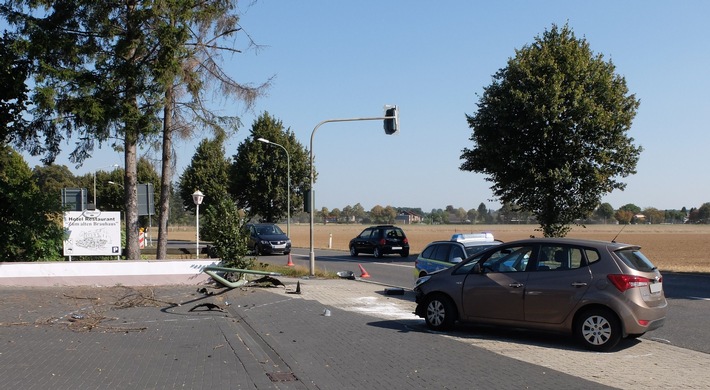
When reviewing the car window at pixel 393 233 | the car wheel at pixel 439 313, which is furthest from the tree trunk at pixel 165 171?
the car window at pixel 393 233

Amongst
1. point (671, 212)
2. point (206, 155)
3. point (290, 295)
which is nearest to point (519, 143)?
point (290, 295)

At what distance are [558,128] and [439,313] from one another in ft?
69.7

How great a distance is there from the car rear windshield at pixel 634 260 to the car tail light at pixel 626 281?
0.23 meters

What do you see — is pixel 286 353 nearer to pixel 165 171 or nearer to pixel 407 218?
pixel 165 171

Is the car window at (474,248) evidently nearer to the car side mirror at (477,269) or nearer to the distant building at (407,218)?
the car side mirror at (477,269)

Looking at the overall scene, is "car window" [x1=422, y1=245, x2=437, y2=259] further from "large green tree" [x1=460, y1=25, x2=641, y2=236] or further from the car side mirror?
"large green tree" [x1=460, y1=25, x2=641, y2=236]

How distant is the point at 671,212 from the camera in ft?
544

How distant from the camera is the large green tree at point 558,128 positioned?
97.9ft

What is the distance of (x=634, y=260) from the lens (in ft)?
31.3

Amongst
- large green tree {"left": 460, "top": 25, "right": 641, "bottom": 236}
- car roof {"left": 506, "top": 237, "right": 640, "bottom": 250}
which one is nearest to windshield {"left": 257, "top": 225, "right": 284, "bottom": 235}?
large green tree {"left": 460, "top": 25, "right": 641, "bottom": 236}

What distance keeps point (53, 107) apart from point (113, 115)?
1492 mm

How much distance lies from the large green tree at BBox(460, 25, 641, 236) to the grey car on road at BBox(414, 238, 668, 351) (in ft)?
67.4

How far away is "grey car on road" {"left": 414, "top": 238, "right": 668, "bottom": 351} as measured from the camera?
9125mm

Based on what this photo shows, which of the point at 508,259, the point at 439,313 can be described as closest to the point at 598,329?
the point at 508,259
